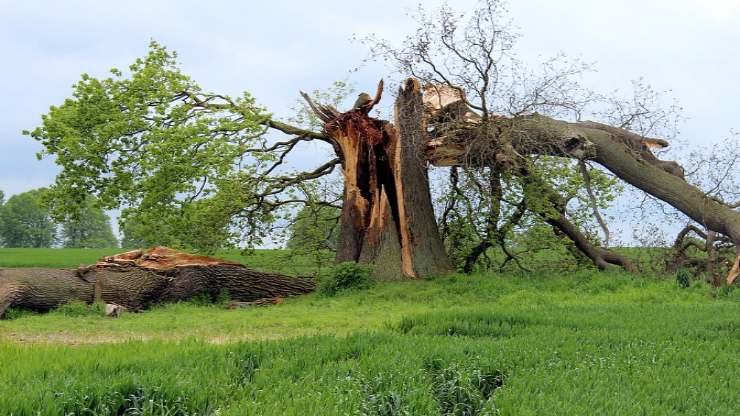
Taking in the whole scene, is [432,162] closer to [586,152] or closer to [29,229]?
[586,152]

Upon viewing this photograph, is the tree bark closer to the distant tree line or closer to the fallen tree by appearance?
the fallen tree

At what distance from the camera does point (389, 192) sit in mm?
20016

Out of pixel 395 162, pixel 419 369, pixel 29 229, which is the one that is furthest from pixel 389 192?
pixel 29 229

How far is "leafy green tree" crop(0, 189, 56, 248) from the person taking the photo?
73062 millimetres

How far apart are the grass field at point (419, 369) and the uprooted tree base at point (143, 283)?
4.27 meters

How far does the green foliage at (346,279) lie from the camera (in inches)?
696

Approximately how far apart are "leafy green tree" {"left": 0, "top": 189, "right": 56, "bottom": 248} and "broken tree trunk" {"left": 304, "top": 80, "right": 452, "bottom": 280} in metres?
61.2

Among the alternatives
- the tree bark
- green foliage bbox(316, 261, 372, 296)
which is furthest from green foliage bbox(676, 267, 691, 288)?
green foliage bbox(316, 261, 372, 296)

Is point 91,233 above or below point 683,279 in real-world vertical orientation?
above

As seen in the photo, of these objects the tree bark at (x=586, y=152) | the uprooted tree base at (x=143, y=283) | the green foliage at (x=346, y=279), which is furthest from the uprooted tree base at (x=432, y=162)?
the uprooted tree base at (x=143, y=283)

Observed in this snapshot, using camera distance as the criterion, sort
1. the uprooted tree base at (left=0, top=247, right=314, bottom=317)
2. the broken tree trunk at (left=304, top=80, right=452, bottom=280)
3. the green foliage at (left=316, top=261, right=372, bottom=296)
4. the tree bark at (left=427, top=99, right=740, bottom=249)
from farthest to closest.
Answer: the broken tree trunk at (left=304, top=80, right=452, bottom=280), the tree bark at (left=427, top=99, right=740, bottom=249), the green foliage at (left=316, top=261, right=372, bottom=296), the uprooted tree base at (left=0, top=247, right=314, bottom=317)

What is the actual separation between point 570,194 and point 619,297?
12.5 feet

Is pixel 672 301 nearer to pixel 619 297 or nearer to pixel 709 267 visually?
pixel 619 297

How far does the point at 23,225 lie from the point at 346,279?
65425mm
